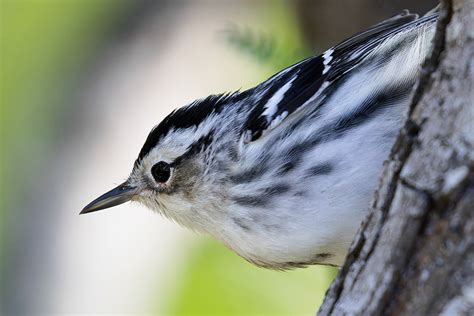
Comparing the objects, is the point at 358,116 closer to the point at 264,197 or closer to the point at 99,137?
the point at 264,197

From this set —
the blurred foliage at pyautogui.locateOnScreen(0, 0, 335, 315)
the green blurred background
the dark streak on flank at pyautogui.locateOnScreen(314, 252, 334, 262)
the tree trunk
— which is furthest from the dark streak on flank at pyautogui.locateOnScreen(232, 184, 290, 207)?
the blurred foliage at pyautogui.locateOnScreen(0, 0, 335, 315)

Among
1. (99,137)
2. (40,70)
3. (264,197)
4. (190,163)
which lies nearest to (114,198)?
(190,163)

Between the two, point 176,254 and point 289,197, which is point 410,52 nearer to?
point 289,197

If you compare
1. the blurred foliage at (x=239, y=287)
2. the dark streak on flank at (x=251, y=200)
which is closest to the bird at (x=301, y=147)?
the dark streak on flank at (x=251, y=200)

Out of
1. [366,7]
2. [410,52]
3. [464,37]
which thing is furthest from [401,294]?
[366,7]

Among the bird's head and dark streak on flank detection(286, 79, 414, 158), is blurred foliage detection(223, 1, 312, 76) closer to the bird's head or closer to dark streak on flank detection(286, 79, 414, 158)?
the bird's head

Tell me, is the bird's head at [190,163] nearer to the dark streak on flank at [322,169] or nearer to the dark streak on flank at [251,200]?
the dark streak on flank at [251,200]
